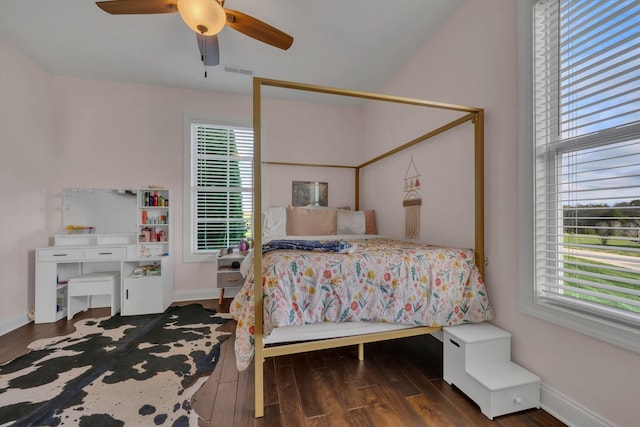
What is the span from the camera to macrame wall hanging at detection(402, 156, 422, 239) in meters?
2.55

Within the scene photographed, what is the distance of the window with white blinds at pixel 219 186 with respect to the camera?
3471mm

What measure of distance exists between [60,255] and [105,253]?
363mm

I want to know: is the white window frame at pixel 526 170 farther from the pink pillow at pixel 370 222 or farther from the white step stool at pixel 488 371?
the pink pillow at pixel 370 222

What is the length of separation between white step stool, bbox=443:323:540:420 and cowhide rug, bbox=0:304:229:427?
1453 millimetres

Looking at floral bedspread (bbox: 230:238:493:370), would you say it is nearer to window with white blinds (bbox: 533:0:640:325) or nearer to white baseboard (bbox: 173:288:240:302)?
window with white blinds (bbox: 533:0:640:325)

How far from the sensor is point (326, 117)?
3.81 m

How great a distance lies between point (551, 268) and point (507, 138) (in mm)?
802

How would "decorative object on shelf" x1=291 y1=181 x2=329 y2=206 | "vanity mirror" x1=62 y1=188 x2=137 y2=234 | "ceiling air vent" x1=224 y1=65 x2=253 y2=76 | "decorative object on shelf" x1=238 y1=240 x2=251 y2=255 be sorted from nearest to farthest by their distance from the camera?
"ceiling air vent" x1=224 y1=65 x2=253 y2=76, "vanity mirror" x1=62 y1=188 x2=137 y2=234, "decorative object on shelf" x1=238 y1=240 x2=251 y2=255, "decorative object on shelf" x1=291 y1=181 x2=329 y2=206

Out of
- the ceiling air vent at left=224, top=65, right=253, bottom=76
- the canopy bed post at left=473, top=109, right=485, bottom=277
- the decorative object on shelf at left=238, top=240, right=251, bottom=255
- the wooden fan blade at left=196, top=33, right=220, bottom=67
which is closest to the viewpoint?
the canopy bed post at left=473, top=109, right=485, bottom=277

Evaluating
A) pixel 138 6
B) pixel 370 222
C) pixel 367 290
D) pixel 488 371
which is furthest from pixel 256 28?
pixel 488 371

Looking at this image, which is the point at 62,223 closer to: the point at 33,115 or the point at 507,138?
the point at 33,115

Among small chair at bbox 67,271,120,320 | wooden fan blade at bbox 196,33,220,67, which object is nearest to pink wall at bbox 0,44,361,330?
small chair at bbox 67,271,120,320

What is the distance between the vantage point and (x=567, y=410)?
4.35 feet

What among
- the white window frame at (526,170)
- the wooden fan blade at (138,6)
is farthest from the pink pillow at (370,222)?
the wooden fan blade at (138,6)
